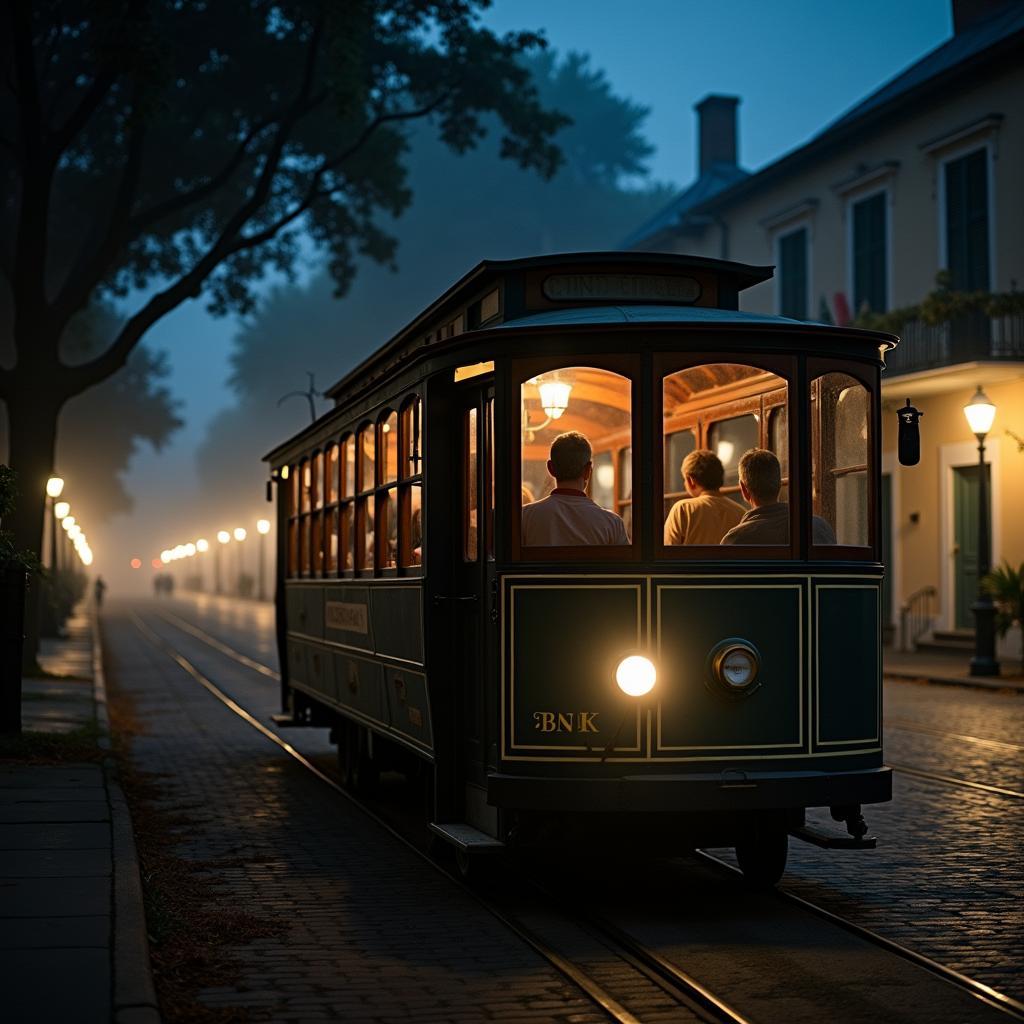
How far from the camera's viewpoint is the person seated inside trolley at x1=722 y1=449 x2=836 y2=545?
8164mm

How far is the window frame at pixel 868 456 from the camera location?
322 inches

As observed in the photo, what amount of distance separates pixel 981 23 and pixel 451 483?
26.0 meters

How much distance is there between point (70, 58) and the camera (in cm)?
2470

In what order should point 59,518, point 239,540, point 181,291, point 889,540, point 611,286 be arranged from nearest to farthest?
point 611,286 → point 181,291 → point 889,540 → point 59,518 → point 239,540

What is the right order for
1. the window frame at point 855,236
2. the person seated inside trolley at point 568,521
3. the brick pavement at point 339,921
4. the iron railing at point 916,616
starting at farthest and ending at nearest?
the window frame at point 855,236 < the iron railing at point 916,616 < the person seated inside trolley at point 568,521 < the brick pavement at point 339,921

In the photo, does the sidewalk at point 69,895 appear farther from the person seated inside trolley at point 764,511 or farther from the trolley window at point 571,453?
the person seated inside trolley at point 764,511

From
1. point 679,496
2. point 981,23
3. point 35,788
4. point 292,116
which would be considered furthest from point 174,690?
point 981,23

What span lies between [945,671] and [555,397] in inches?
685

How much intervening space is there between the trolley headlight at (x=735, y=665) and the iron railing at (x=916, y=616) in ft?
72.4

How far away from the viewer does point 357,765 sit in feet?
41.0

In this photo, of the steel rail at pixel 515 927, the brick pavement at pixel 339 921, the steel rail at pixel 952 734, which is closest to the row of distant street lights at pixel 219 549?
the steel rail at pixel 952 734

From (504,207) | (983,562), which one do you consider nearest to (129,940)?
(983,562)

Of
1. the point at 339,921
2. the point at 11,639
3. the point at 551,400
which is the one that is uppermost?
the point at 551,400

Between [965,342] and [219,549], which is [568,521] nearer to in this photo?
[965,342]
